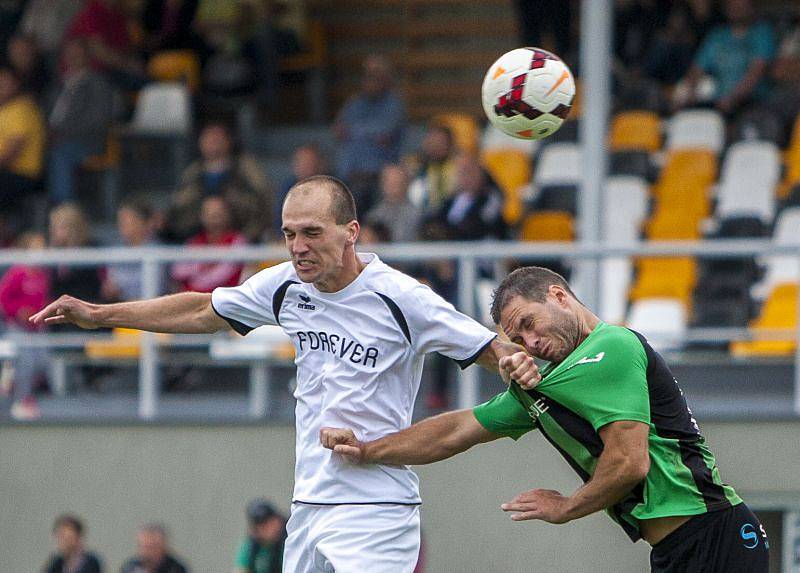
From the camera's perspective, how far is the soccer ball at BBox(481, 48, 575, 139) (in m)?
7.20

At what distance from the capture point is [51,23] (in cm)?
1556

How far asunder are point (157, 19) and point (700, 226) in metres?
6.47

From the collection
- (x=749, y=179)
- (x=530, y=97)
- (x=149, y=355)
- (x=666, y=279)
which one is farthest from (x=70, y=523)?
(x=749, y=179)

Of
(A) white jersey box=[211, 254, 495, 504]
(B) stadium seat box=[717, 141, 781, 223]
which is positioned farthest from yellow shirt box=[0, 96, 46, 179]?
(A) white jersey box=[211, 254, 495, 504]

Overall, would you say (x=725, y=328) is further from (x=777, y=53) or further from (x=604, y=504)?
(x=604, y=504)

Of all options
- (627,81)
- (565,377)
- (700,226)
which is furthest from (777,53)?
(565,377)

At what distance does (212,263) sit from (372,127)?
237 cm

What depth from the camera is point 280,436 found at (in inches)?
414

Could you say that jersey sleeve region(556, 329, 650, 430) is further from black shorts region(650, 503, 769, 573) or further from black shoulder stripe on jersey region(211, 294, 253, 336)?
black shoulder stripe on jersey region(211, 294, 253, 336)

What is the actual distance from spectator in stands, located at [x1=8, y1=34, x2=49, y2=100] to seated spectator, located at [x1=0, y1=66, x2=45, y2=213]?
665 mm

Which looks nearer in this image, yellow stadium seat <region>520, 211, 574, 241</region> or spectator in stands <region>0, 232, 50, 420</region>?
spectator in stands <region>0, 232, 50, 420</region>

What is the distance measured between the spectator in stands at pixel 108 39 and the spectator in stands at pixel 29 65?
39cm

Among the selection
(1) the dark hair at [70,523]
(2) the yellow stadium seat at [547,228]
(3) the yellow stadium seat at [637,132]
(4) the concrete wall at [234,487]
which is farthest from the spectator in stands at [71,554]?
(3) the yellow stadium seat at [637,132]

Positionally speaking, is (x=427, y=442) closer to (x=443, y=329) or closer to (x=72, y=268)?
(x=443, y=329)
